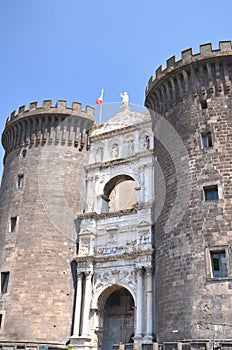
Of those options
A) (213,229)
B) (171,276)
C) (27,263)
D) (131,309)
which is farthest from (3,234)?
(213,229)

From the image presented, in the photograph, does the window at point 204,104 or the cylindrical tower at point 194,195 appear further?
the window at point 204,104

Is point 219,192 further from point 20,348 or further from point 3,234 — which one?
point 3,234

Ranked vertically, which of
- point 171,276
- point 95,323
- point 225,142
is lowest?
point 95,323

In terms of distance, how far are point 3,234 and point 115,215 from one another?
696cm

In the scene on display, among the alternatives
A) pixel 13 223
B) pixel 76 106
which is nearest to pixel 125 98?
pixel 76 106

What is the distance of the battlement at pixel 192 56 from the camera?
2036 centimetres

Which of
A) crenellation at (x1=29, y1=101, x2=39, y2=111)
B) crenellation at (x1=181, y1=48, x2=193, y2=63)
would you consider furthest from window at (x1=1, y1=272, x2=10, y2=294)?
crenellation at (x1=181, y1=48, x2=193, y2=63)

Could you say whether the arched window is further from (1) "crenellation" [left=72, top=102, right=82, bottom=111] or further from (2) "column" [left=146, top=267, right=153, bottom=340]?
(2) "column" [left=146, top=267, right=153, bottom=340]

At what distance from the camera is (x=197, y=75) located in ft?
68.5

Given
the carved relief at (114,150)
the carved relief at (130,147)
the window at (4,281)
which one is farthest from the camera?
the carved relief at (114,150)

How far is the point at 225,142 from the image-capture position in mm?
19078

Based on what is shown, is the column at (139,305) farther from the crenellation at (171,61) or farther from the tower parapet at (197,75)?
the crenellation at (171,61)

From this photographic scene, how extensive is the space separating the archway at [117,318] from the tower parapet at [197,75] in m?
10.9

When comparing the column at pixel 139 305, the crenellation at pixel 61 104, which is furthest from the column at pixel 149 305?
the crenellation at pixel 61 104
